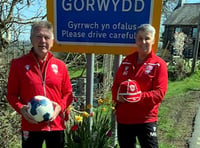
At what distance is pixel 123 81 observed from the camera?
2.79m

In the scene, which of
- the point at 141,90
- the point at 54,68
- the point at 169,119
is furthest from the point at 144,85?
the point at 169,119

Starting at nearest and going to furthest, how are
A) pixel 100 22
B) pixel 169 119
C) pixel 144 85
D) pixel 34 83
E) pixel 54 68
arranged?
pixel 34 83, pixel 54 68, pixel 144 85, pixel 100 22, pixel 169 119

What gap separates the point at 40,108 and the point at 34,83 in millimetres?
248

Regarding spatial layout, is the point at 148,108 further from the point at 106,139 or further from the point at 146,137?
the point at 106,139

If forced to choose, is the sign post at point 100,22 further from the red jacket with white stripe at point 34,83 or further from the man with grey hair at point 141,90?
the red jacket with white stripe at point 34,83

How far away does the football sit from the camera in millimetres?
2338

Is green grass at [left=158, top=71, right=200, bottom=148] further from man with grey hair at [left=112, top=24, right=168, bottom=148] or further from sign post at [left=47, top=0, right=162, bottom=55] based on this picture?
sign post at [left=47, top=0, right=162, bottom=55]

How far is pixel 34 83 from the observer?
2.46 m

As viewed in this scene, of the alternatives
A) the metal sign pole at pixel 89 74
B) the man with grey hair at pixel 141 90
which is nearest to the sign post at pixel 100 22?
the metal sign pole at pixel 89 74

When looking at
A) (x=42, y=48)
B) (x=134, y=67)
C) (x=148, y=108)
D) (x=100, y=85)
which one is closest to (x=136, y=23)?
(x=134, y=67)

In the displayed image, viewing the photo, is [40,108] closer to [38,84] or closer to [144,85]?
[38,84]

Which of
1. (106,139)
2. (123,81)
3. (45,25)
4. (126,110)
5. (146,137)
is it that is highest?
(45,25)

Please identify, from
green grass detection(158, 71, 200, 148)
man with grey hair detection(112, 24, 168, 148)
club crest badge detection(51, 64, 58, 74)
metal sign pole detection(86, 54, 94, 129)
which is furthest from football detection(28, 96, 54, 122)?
green grass detection(158, 71, 200, 148)

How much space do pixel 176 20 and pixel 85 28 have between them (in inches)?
1616
